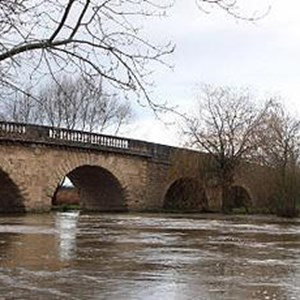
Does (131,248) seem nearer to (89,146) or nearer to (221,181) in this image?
(89,146)

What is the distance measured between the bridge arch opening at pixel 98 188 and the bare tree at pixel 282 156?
848cm

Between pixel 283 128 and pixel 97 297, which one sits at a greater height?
pixel 283 128

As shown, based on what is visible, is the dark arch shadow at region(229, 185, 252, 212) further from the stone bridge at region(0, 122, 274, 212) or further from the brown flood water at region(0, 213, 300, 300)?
the brown flood water at region(0, 213, 300, 300)

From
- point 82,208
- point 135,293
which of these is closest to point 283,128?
point 82,208

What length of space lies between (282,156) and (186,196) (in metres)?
6.89

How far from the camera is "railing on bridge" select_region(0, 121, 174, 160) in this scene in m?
35.0

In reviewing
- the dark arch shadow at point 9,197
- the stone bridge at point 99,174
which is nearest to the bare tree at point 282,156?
the stone bridge at point 99,174

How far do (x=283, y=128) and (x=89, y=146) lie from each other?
11599mm

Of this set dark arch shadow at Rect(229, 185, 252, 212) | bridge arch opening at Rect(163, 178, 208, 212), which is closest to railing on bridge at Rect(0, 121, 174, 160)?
bridge arch opening at Rect(163, 178, 208, 212)

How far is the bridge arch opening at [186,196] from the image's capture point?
43531mm

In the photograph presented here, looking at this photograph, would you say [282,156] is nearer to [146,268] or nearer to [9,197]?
[9,197]

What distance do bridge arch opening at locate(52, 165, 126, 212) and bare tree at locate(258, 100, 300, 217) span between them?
27.8 feet

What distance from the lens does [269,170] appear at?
4206cm

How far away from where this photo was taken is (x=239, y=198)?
Result: 49.6 meters
